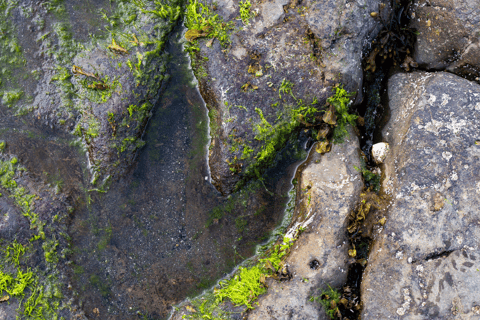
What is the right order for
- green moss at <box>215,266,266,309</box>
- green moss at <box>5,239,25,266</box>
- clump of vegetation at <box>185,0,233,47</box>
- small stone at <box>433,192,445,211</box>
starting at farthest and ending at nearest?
green moss at <box>5,239,25,266</box> < clump of vegetation at <box>185,0,233,47</box> < green moss at <box>215,266,266,309</box> < small stone at <box>433,192,445,211</box>

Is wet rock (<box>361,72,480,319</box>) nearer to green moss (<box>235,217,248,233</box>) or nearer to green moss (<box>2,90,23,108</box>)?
green moss (<box>235,217,248,233</box>)

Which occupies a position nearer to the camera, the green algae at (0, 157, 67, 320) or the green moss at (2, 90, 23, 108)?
the green algae at (0, 157, 67, 320)

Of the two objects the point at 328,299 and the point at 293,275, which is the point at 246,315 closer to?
the point at 293,275

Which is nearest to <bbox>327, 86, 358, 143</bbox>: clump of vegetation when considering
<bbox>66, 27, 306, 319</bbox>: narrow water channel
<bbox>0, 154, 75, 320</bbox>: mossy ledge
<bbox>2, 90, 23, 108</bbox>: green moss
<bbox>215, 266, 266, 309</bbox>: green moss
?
<bbox>66, 27, 306, 319</bbox>: narrow water channel

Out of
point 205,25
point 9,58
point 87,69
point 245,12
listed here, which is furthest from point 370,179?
point 9,58

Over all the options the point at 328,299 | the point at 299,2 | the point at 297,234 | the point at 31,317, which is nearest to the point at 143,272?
the point at 31,317

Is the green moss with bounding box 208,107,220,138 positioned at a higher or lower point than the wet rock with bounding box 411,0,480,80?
lower

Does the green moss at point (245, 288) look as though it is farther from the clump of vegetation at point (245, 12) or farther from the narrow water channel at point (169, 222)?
the clump of vegetation at point (245, 12)
